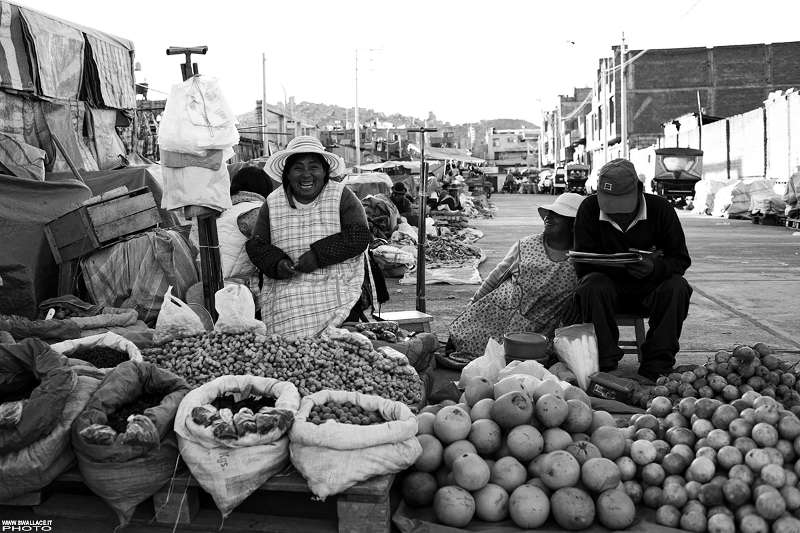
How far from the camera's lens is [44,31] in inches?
Result: 331

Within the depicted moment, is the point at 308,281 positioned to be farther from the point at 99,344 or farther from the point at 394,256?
the point at 394,256

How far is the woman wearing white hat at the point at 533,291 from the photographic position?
517 centimetres

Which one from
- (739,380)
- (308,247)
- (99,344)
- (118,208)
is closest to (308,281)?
(308,247)

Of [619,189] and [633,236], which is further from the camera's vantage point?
[633,236]

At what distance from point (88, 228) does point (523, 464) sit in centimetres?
398

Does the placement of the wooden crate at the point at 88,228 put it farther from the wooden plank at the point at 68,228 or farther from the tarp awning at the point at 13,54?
the tarp awning at the point at 13,54

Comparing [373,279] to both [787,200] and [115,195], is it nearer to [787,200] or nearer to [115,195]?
[115,195]

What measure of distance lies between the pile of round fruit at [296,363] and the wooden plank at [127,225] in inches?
85.2

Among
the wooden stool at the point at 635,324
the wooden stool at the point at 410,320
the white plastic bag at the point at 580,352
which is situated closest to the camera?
the white plastic bag at the point at 580,352

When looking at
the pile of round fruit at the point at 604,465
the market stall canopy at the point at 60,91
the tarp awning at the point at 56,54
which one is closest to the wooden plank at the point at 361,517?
the pile of round fruit at the point at 604,465

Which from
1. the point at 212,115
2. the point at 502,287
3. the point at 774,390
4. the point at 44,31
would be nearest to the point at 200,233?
the point at 212,115

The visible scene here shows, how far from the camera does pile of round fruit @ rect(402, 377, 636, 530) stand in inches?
111

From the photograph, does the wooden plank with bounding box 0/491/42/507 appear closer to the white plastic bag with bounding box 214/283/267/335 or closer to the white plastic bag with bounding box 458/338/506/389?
the white plastic bag with bounding box 214/283/267/335

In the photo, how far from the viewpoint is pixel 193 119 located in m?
4.56
